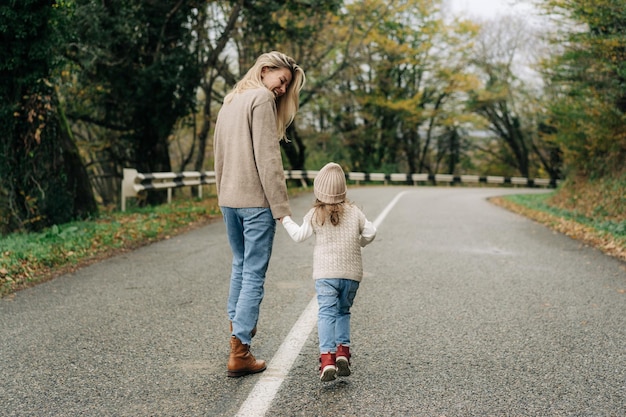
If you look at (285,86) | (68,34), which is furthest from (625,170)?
(285,86)

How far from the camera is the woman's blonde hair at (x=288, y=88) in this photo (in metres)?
4.13

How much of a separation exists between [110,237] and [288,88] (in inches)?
266

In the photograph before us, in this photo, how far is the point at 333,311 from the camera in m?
3.95

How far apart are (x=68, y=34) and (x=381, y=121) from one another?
32.8m

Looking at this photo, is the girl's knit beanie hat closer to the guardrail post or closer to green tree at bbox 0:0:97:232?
green tree at bbox 0:0:97:232

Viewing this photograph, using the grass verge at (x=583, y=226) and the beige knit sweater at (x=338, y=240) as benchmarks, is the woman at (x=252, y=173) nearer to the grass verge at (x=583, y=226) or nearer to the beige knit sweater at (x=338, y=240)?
the beige knit sweater at (x=338, y=240)

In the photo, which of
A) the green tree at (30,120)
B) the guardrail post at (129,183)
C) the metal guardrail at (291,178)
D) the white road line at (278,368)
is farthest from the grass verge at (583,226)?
the green tree at (30,120)

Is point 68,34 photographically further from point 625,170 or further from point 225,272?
point 625,170

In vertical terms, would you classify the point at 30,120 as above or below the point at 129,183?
above

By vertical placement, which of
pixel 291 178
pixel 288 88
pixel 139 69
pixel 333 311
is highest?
pixel 139 69

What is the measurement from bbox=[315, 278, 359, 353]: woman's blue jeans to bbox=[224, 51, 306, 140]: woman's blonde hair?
1033 mm

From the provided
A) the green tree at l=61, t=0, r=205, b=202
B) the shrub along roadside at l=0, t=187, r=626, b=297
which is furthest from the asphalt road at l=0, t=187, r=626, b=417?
the green tree at l=61, t=0, r=205, b=202

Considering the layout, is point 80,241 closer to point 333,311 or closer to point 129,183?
point 129,183

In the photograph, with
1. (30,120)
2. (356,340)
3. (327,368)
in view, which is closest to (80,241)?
(30,120)
